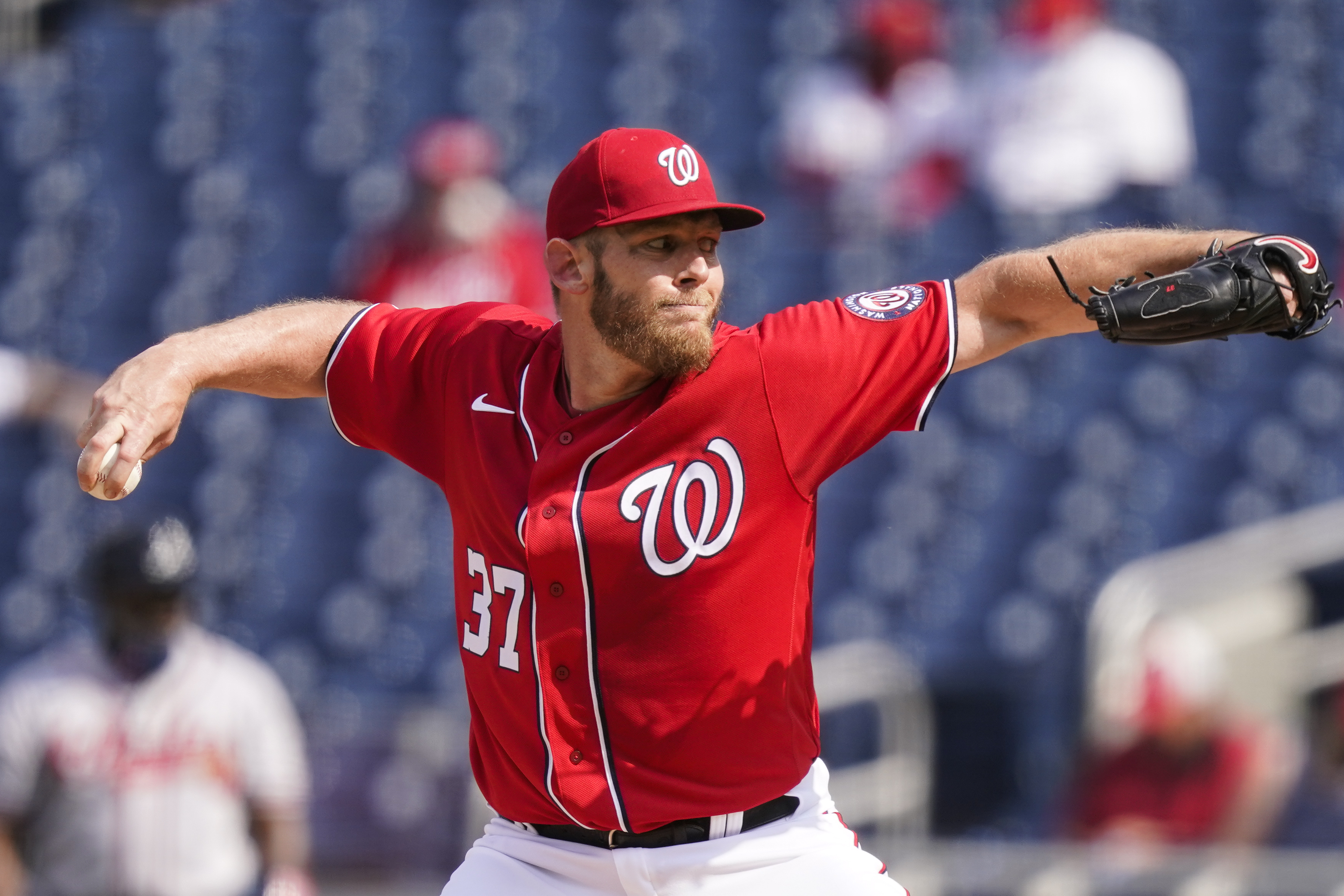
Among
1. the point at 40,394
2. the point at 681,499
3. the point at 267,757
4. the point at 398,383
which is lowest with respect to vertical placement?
the point at 267,757

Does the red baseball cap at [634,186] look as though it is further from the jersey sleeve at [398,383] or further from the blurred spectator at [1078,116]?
the blurred spectator at [1078,116]

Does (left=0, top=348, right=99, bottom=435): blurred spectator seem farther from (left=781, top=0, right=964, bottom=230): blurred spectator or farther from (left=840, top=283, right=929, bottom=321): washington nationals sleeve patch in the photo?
(left=840, top=283, right=929, bottom=321): washington nationals sleeve patch

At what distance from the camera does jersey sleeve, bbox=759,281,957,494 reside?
2.74 metres

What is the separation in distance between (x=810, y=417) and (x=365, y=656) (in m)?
4.63

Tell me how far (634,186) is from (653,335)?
0.25 meters

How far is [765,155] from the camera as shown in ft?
26.6

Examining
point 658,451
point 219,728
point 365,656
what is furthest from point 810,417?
point 365,656

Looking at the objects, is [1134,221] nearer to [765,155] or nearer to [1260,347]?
[1260,347]

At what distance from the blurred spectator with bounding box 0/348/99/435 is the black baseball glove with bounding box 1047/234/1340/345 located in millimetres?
5662

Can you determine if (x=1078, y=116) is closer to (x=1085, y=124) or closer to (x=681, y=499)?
(x=1085, y=124)

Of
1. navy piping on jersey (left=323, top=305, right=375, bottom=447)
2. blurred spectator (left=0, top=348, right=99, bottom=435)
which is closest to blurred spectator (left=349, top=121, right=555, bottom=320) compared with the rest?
blurred spectator (left=0, top=348, right=99, bottom=435)

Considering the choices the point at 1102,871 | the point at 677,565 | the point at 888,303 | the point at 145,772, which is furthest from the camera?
the point at 1102,871

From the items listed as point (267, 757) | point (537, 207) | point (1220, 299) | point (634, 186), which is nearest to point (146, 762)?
point (267, 757)

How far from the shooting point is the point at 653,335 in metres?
2.74
